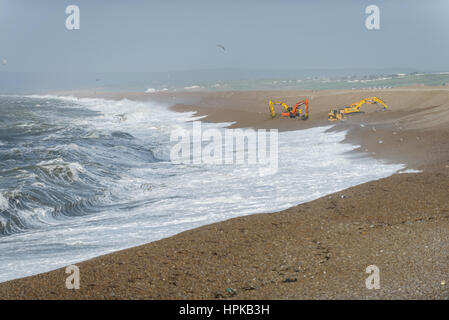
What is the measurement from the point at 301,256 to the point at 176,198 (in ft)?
18.6

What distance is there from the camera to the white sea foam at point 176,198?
8.07 metres

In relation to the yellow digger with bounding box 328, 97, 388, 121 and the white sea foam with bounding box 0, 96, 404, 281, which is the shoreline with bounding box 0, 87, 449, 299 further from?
the yellow digger with bounding box 328, 97, 388, 121

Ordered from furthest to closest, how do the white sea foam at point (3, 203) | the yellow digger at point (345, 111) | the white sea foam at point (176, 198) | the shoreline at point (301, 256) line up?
the yellow digger at point (345, 111), the white sea foam at point (3, 203), the white sea foam at point (176, 198), the shoreline at point (301, 256)

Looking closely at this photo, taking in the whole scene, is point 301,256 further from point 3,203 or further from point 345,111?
point 345,111

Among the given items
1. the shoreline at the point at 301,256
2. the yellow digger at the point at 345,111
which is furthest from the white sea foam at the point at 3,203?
the yellow digger at the point at 345,111

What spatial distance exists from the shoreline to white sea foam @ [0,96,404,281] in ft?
2.72

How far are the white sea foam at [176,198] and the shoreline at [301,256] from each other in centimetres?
83

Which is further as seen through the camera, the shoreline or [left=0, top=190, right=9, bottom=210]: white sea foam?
[left=0, top=190, right=9, bottom=210]: white sea foam

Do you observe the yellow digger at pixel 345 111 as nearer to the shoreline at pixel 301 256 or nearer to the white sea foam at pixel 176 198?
the white sea foam at pixel 176 198

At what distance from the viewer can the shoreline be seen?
542 cm


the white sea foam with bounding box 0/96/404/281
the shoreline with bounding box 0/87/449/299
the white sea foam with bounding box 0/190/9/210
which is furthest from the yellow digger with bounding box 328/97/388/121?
the white sea foam with bounding box 0/190/9/210

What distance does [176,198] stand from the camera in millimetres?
11586

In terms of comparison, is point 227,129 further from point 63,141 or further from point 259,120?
point 63,141
